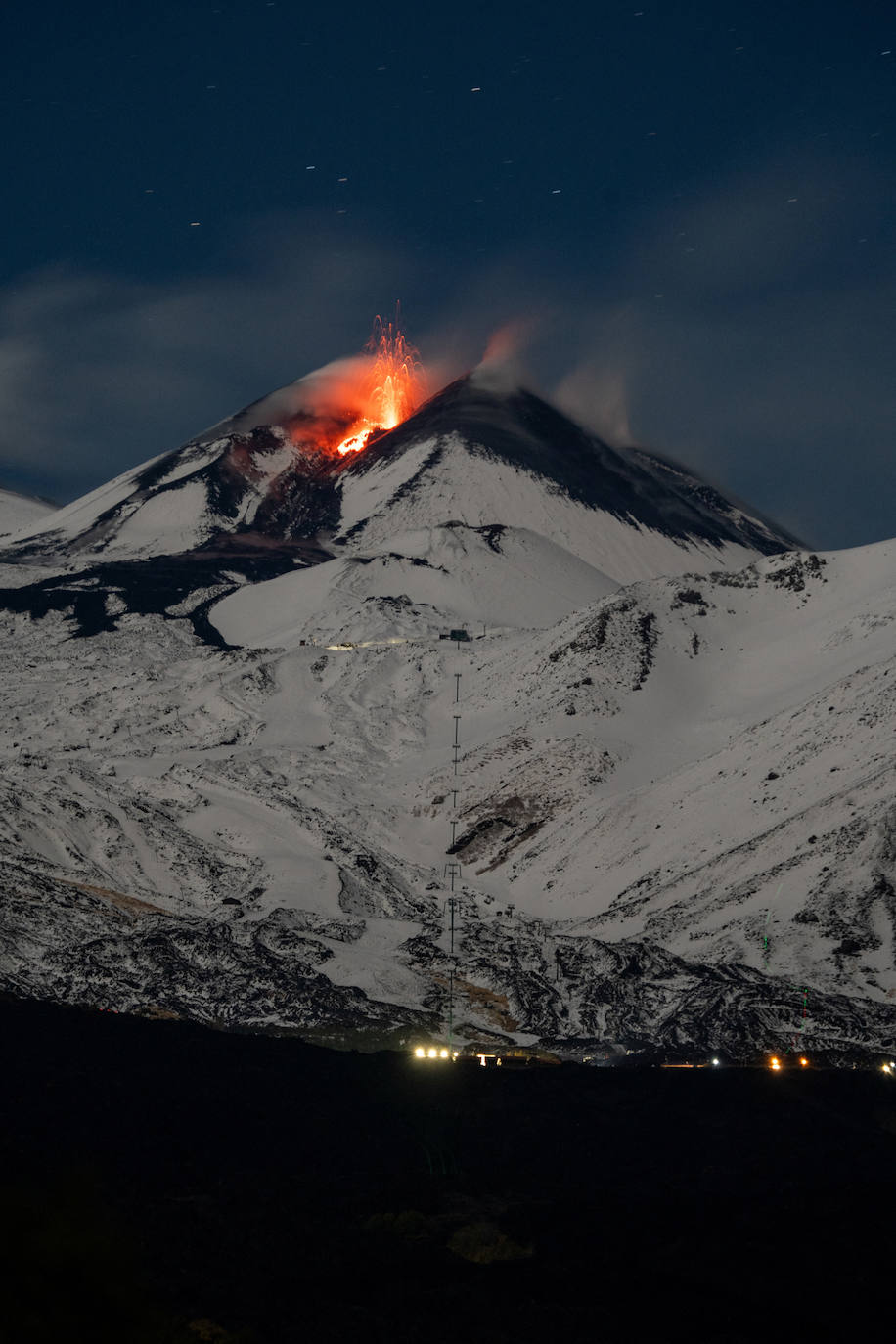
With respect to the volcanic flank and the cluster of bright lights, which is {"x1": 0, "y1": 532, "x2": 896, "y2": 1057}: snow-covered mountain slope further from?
the cluster of bright lights

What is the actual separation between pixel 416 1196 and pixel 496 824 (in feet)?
224

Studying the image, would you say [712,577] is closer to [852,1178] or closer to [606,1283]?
[852,1178]

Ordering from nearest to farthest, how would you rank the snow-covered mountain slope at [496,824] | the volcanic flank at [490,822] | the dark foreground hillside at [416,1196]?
the dark foreground hillside at [416,1196] < the volcanic flank at [490,822] < the snow-covered mountain slope at [496,824]

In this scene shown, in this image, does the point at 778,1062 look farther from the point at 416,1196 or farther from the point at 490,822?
the point at 490,822

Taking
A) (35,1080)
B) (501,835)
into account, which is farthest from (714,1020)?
(501,835)

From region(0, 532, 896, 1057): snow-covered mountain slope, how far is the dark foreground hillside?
355 inches

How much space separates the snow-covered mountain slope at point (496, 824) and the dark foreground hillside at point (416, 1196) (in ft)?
29.6

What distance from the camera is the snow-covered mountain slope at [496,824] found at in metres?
82.5

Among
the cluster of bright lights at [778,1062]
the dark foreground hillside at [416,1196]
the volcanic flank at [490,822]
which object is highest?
the volcanic flank at [490,822]

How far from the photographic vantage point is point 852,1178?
58531mm

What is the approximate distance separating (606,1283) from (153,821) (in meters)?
71.2

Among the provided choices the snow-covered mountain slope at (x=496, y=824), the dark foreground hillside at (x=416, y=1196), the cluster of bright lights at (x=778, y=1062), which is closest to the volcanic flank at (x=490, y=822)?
the snow-covered mountain slope at (x=496, y=824)

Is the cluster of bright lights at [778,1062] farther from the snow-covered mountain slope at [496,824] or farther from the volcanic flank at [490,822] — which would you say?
the volcanic flank at [490,822]

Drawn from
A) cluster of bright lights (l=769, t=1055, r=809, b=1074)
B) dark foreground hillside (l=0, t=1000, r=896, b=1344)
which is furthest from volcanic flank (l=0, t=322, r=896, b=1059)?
dark foreground hillside (l=0, t=1000, r=896, b=1344)
